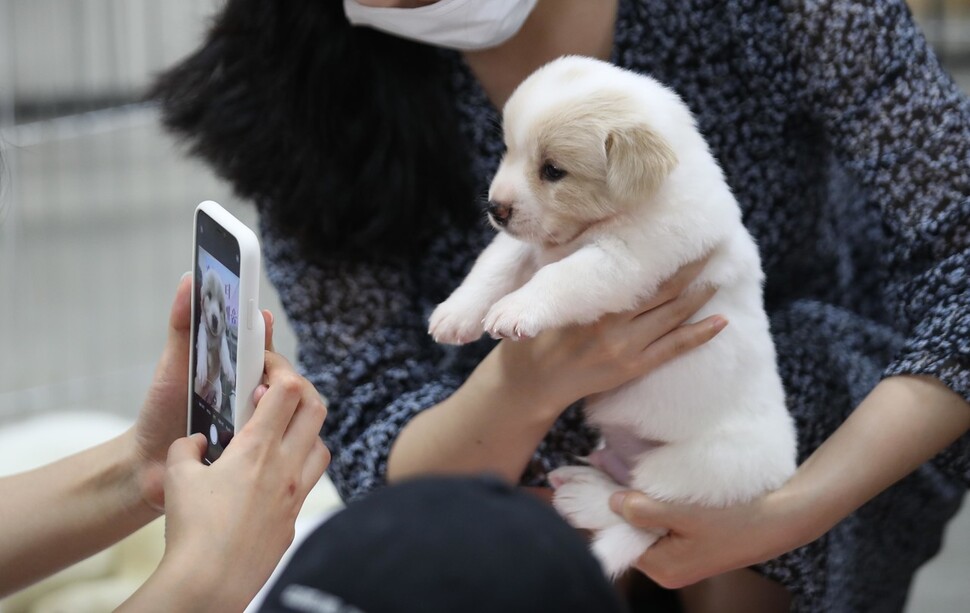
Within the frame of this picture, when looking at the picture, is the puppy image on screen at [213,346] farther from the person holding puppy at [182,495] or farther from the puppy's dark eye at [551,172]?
the puppy's dark eye at [551,172]

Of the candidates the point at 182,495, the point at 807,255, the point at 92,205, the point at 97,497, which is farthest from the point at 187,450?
the point at 92,205

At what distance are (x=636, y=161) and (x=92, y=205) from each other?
2361 millimetres

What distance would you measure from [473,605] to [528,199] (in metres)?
0.60

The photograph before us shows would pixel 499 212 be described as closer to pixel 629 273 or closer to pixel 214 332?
pixel 629 273

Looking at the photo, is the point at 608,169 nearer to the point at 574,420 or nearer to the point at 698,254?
the point at 698,254

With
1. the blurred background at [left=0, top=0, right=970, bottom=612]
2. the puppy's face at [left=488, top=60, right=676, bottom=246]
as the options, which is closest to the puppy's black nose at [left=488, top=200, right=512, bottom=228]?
the puppy's face at [left=488, top=60, right=676, bottom=246]

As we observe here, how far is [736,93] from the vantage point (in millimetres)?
1304

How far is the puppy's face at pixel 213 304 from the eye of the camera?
95 cm

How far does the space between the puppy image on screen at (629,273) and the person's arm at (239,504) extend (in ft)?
0.62

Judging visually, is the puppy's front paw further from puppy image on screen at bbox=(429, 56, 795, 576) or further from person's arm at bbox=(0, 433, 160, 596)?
person's arm at bbox=(0, 433, 160, 596)

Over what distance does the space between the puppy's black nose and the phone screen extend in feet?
0.75

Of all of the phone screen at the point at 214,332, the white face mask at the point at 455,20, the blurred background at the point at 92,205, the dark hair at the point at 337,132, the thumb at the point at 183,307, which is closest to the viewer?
the phone screen at the point at 214,332

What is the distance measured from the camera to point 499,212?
1006mm

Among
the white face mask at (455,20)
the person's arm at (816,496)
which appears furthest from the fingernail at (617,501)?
the white face mask at (455,20)
